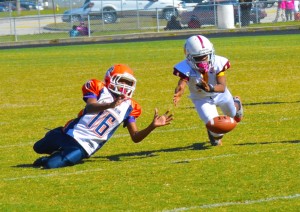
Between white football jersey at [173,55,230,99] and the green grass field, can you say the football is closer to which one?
the green grass field

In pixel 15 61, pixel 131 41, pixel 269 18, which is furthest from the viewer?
pixel 269 18

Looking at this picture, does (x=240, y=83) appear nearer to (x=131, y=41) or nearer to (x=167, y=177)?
(x=167, y=177)

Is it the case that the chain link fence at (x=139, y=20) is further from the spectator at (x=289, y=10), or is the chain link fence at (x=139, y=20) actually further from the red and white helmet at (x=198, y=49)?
the red and white helmet at (x=198, y=49)

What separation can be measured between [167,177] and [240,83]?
8.66 metres

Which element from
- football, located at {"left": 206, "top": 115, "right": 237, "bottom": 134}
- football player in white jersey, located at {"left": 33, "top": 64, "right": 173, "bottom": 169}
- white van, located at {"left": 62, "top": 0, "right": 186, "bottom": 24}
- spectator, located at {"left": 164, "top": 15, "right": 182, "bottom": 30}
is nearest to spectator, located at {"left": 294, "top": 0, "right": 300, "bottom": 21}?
white van, located at {"left": 62, "top": 0, "right": 186, "bottom": 24}

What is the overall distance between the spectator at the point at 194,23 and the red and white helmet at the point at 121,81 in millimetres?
27483

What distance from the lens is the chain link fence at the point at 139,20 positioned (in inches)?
1373

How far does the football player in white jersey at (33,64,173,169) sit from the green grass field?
16cm

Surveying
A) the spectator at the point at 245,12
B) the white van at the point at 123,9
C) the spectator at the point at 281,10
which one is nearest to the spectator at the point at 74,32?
the white van at the point at 123,9

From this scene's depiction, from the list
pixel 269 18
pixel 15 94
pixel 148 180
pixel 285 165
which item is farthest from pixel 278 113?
pixel 269 18

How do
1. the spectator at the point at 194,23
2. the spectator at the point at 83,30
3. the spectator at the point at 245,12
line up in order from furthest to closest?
the spectator at the point at 83,30 → the spectator at the point at 194,23 → the spectator at the point at 245,12

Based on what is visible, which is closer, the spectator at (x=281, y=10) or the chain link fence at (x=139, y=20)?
the chain link fence at (x=139, y=20)

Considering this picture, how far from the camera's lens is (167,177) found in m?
7.71

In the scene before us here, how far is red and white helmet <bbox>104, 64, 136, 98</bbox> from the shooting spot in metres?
8.33
